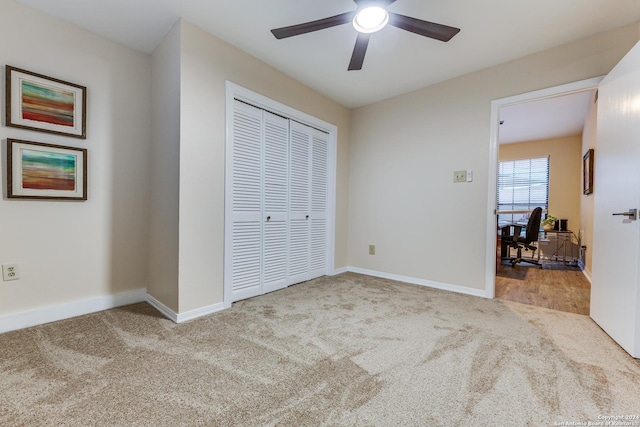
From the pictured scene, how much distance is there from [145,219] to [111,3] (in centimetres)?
169

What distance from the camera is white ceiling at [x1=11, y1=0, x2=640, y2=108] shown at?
1942 millimetres

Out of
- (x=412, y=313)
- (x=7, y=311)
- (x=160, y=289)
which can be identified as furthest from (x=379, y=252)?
(x=7, y=311)

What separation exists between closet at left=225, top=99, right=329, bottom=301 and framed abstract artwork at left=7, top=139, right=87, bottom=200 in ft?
3.78

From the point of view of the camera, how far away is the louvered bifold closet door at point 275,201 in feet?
9.34

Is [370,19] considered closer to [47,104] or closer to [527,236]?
[47,104]

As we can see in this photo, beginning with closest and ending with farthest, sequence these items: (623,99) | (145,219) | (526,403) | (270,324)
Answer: (526,403) → (623,99) → (270,324) → (145,219)

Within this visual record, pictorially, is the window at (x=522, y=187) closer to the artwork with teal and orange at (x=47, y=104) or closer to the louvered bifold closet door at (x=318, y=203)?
the louvered bifold closet door at (x=318, y=203)

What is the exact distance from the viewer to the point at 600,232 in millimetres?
2148

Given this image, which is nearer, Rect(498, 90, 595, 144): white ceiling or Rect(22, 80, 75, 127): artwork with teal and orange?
Rect(22, 80, 75, 127): artwork with teal and orange

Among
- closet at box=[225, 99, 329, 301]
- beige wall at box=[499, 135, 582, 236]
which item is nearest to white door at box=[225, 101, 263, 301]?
closet at box=[225, 99, 329, 301]

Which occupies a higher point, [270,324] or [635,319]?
Result: [635,319]

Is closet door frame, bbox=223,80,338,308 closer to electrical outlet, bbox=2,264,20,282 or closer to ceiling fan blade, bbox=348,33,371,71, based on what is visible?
ceiling fan blade, bbox=348,33,371,71

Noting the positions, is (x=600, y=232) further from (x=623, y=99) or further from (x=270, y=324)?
(x=270, y=324)

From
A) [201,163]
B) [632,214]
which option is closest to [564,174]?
[632,214]
